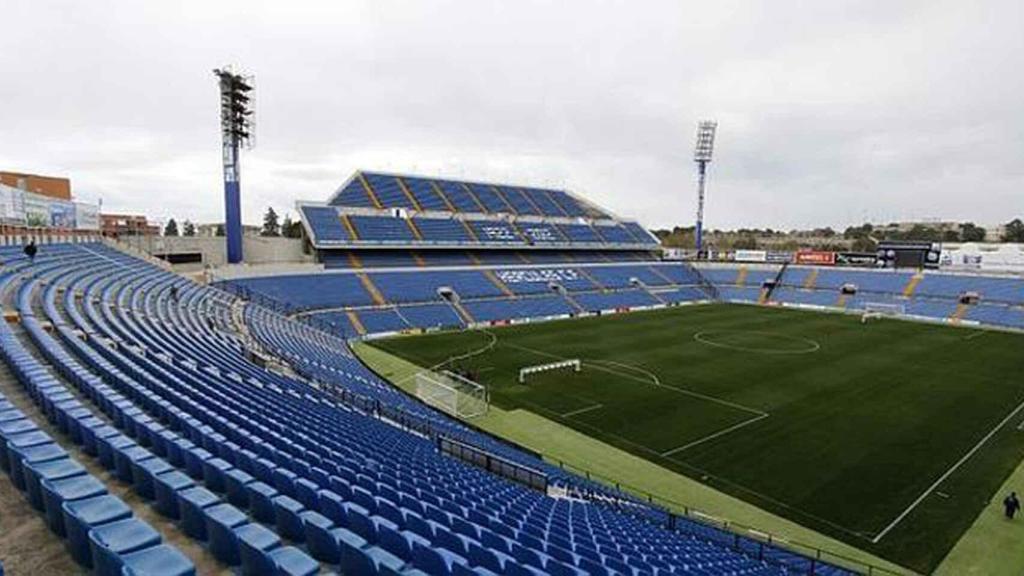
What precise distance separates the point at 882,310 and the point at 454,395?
1917 inches

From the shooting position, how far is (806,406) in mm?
24609

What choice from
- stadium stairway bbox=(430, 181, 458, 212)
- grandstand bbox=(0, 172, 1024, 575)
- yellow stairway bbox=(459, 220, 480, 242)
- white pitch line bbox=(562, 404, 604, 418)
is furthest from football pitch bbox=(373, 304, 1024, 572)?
stadium stairway bbox=(430, 181, 458, 212)

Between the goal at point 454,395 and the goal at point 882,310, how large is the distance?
42.1 m

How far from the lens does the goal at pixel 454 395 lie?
2392 cm

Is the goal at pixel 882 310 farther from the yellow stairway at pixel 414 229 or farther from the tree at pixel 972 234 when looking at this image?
the tree at pixel 972 234

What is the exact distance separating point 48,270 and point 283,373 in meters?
11.8

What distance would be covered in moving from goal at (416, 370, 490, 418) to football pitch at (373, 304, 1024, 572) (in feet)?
3.90

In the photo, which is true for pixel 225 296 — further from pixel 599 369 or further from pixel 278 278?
pixel 599 369

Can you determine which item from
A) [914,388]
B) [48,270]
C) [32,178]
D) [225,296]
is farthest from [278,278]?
[914,388]

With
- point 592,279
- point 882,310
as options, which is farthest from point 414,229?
point 882,310

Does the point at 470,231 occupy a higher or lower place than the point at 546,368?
higher

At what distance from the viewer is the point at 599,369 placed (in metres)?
31.1

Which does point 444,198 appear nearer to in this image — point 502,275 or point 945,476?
point 502,275

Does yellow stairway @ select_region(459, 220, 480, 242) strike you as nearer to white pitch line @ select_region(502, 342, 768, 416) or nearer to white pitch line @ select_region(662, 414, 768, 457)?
white pitch line @ select_region(502, 342, 768, 416)
